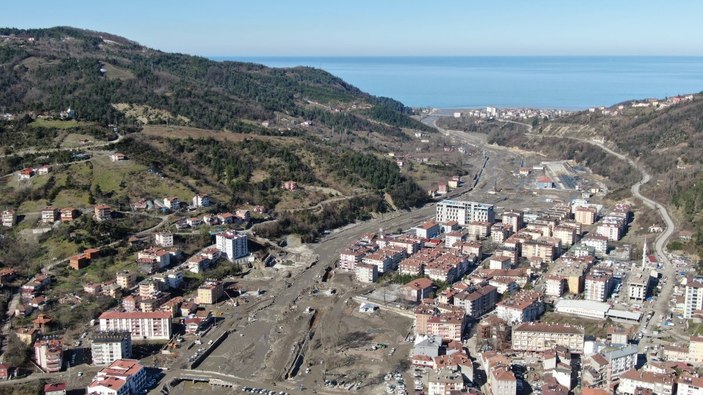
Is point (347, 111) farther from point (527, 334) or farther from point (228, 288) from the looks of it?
point (527, 334)

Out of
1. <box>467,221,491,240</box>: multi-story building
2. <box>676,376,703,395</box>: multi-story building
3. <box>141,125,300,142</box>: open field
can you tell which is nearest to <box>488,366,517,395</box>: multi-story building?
<box>676,376,703,395</box>: multi-story building

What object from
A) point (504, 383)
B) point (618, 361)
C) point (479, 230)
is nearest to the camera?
point (504, 383)

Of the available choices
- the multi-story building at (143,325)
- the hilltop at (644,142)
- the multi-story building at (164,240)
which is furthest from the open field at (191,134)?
the hilltop at (644,142)

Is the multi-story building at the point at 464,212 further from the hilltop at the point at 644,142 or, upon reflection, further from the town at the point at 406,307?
the hilltop at the point at 644,142

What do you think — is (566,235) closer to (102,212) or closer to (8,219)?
(102,212)

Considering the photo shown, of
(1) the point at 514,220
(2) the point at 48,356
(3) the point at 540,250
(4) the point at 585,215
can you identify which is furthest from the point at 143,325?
(4) the point at 585,215

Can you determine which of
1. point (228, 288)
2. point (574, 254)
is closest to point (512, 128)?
point (574, 254)
